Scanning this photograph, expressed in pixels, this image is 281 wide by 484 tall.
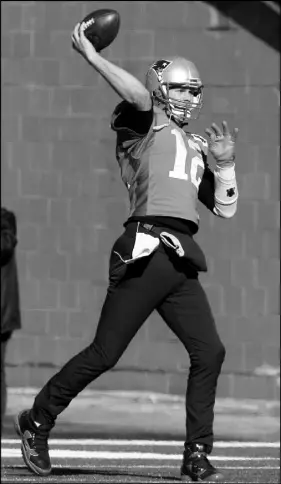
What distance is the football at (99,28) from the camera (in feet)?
23.5

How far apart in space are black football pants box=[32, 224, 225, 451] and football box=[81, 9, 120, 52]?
0.88 meters

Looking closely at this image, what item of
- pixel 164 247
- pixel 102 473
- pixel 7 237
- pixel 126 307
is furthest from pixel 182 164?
pixel 7 237

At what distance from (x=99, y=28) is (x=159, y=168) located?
70cm

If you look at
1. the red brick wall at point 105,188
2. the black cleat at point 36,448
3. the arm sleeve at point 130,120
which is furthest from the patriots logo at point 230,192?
the red brick wall at point 105,188

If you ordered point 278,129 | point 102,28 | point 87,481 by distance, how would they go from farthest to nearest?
point 278,129
point 87,481
point 102,28

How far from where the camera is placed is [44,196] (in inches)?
528

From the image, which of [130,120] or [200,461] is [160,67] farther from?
[200,461]

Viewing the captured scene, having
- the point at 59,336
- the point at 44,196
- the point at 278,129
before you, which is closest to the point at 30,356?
the point at 59,336

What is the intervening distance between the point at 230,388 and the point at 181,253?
589cm

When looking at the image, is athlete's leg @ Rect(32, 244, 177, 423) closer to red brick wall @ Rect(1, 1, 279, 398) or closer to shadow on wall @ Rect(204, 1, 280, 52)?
red brick wall @ Rect(1, 1, 279, 398)

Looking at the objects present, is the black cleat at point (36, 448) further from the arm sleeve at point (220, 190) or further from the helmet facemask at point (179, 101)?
the helmet facemask at point (179, 101)

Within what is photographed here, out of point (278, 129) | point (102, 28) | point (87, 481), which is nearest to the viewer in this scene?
point (102, 28)

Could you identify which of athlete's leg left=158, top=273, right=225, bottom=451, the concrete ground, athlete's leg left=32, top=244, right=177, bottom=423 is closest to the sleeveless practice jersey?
athlete's leg left=32, top=244, right=177, bottom=423

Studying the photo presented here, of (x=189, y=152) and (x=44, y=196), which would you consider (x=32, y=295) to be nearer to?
(x=44, y=196)
